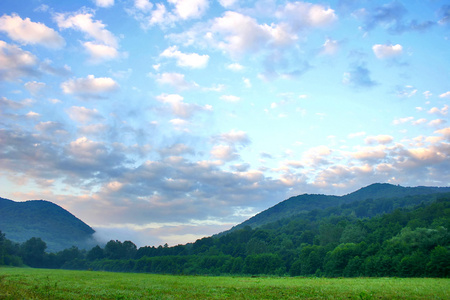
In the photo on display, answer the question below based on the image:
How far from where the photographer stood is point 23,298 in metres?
24.9

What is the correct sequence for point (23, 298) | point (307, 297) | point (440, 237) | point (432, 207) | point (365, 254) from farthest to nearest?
1. point (432, 207)
2. point (365, 254)
3. point (440, 237)
4. point (307, 297)
5. point (23, 298)

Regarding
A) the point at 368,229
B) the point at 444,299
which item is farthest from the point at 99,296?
the point at 368,229

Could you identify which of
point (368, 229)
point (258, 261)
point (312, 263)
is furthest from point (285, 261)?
point (368, 229)

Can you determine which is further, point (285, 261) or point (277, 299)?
point (285, 261)

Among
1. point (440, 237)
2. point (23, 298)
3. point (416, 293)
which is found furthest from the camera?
point (440, 237)

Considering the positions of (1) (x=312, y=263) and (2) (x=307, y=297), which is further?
(1) (x=312, y=263)

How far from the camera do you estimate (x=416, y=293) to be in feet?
106

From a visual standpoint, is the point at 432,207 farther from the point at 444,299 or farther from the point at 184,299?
the point at 184,299

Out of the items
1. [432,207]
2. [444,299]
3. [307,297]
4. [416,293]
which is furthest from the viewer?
[432,207]

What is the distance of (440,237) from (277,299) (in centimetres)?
9983

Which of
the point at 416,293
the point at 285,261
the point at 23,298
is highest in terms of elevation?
the point at 23,298

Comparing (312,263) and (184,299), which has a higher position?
(184,299)

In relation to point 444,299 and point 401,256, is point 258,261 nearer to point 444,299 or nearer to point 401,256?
point 401,256

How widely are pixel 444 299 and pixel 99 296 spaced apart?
33.2 meters
